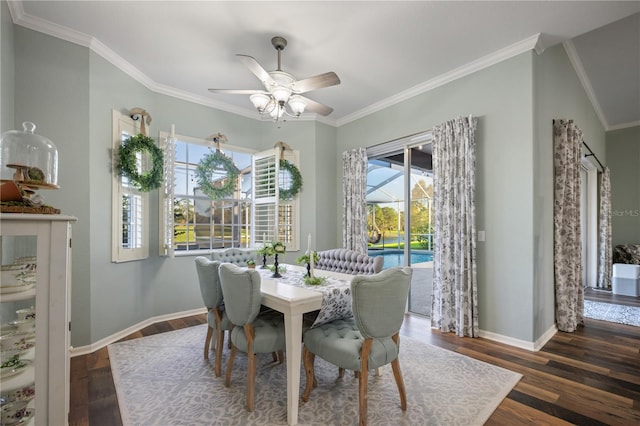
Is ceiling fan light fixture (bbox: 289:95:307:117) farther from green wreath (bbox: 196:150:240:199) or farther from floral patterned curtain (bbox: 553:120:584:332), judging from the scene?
floral patterned curtain (bbox: 553:120:584:332)

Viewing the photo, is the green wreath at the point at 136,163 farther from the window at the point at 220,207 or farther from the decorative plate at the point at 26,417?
the decorative plate at the point at 26,417

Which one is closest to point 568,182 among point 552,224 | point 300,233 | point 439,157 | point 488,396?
point 552,224

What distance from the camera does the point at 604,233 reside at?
5566mm

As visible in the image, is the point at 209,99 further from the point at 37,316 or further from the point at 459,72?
the point at 37,316

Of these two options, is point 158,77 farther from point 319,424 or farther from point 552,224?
point 552,224

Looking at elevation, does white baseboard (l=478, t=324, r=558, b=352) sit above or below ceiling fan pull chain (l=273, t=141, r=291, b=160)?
below

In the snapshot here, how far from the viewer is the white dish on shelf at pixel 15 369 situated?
54.1 inches

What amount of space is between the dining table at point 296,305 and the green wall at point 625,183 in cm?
695

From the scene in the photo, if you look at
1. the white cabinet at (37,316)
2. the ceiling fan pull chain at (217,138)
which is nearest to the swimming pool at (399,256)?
the ceiling fan pull chain at (217,138)

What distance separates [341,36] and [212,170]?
2.58 m

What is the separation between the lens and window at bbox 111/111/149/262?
3289mm

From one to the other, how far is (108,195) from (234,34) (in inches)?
86.6

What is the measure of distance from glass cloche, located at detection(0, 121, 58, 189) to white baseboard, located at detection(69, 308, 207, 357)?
5.08 ft

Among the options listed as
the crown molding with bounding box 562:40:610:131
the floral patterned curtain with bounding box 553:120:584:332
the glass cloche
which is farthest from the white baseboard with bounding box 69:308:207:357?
the crown molding with bounding box 562:40:610:131
